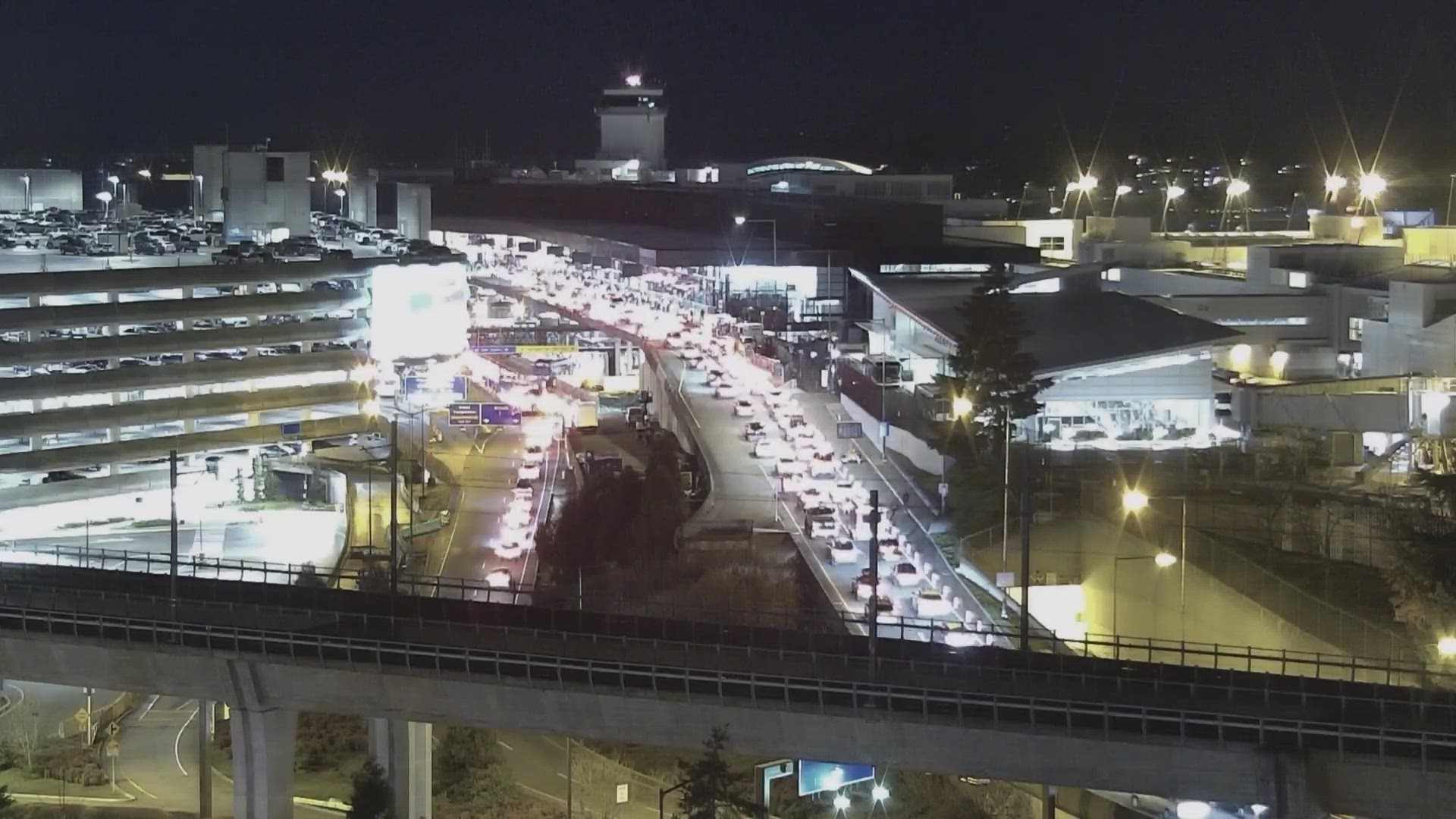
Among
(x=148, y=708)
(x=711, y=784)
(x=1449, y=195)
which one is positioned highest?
(x=1449, y=195)

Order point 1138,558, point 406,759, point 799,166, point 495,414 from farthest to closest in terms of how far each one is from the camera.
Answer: point 799,166, point 495,414, point 1138,558, point 406,759

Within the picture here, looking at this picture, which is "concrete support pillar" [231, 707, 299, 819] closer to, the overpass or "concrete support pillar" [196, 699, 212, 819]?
the overpass

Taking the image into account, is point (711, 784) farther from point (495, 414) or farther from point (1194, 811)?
point (495, 414)

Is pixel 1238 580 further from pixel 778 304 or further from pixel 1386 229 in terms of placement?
pixel 1386 229

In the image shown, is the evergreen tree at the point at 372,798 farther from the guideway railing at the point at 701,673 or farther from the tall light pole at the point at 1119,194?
the tall light pole at the point at 1119,194

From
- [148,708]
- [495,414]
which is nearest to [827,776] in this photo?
[148,708]

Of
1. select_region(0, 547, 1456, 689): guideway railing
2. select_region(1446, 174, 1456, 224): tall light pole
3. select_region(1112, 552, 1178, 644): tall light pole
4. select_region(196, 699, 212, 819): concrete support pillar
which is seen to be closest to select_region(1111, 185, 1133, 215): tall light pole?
select_region(1446, 174, 1456, 224): tall light pole

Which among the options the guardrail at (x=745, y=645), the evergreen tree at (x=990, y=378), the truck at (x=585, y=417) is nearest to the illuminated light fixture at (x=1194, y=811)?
the guardrail at (x=745, y=645)
